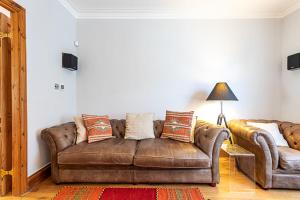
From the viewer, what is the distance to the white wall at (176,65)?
3.71m

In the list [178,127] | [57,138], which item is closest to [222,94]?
[178,127]

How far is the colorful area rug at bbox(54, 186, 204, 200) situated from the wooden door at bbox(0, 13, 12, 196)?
63cm

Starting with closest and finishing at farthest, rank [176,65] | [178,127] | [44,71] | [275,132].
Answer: [44,71], [275,132], [178,127], [176,65]

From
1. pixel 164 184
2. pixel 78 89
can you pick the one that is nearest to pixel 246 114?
pixel 164 184

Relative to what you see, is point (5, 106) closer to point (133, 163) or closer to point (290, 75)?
point (133, 163)

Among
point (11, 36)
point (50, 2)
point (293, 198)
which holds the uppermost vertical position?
point (50, 2)

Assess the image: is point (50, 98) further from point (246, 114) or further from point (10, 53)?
point (246, 114)

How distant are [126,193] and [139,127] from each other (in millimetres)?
1057

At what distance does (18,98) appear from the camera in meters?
2.30

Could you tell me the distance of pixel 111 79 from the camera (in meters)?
3.79

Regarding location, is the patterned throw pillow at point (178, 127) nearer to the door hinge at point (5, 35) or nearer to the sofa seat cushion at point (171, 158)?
the sofa seat cushion at point (171, 158)

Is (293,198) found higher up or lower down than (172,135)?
lower down

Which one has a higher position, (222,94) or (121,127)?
(222,94)

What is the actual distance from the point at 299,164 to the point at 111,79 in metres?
3.01
